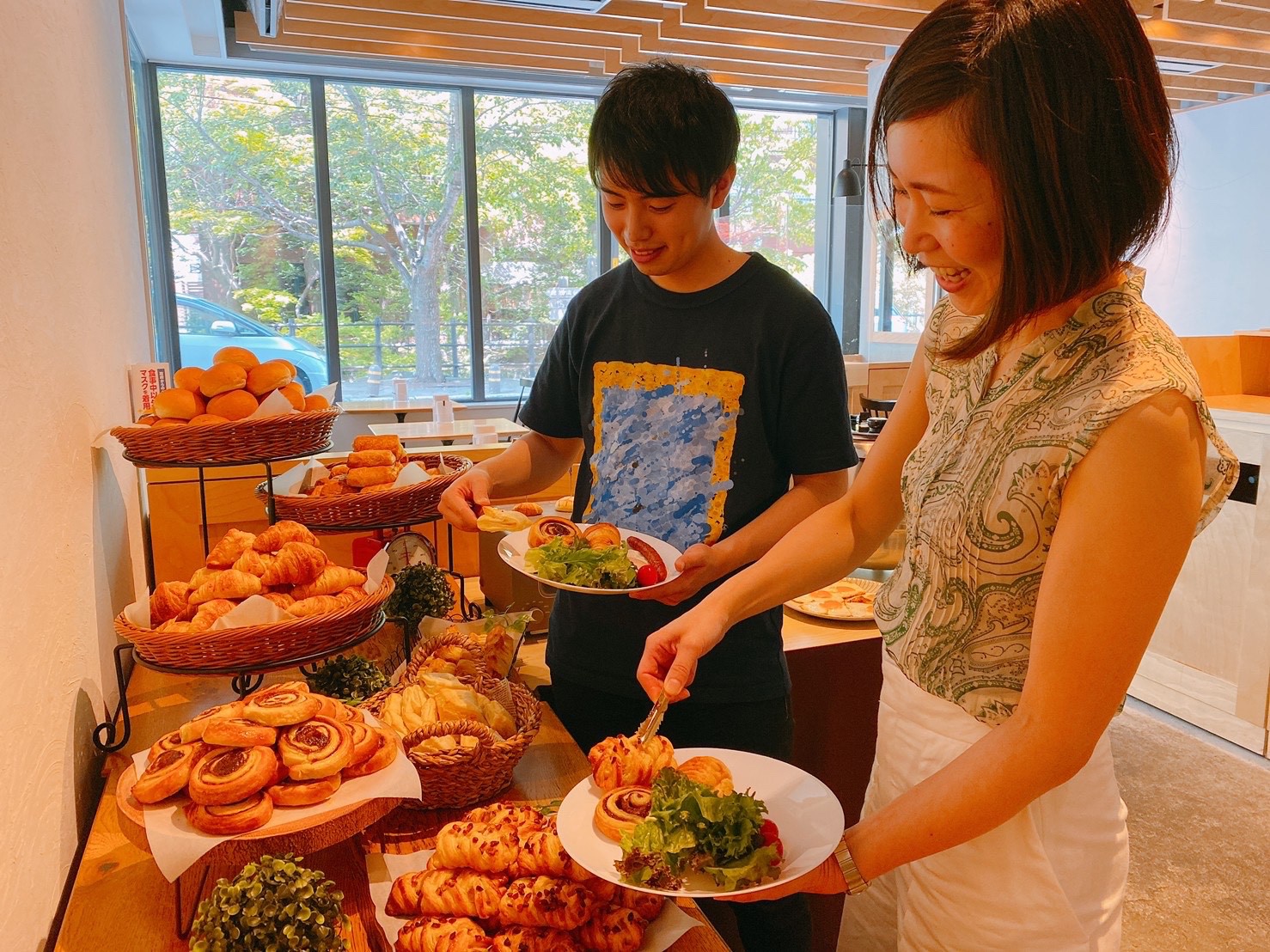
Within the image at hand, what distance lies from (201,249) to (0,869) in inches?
275

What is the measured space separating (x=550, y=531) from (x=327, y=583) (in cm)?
39

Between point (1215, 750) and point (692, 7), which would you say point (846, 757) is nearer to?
point (1215, 750)

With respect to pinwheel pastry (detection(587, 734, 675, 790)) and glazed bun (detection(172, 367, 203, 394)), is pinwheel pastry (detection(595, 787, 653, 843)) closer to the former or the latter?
pinwheel pastry (detection(587, 734, 675, 790))

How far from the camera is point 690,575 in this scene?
A: 143 cm

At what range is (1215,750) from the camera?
349cm

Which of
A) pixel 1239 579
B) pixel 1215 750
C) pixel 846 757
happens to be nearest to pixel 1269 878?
pixel 1215 750

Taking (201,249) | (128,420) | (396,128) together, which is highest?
(396,128)

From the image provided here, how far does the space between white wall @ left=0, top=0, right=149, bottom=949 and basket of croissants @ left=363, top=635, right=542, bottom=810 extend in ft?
1.28

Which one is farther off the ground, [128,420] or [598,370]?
[598,370]

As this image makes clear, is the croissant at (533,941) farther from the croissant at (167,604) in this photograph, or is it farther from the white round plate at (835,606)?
the white round plate at (835,606)

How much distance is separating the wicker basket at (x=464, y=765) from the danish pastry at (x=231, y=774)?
0.65ft

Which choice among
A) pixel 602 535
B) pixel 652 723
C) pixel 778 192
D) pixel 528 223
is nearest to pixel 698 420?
pixel 602 535

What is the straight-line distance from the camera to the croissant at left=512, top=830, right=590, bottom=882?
0.98m

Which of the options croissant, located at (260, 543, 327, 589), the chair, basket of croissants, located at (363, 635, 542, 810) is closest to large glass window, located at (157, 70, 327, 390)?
the chair
